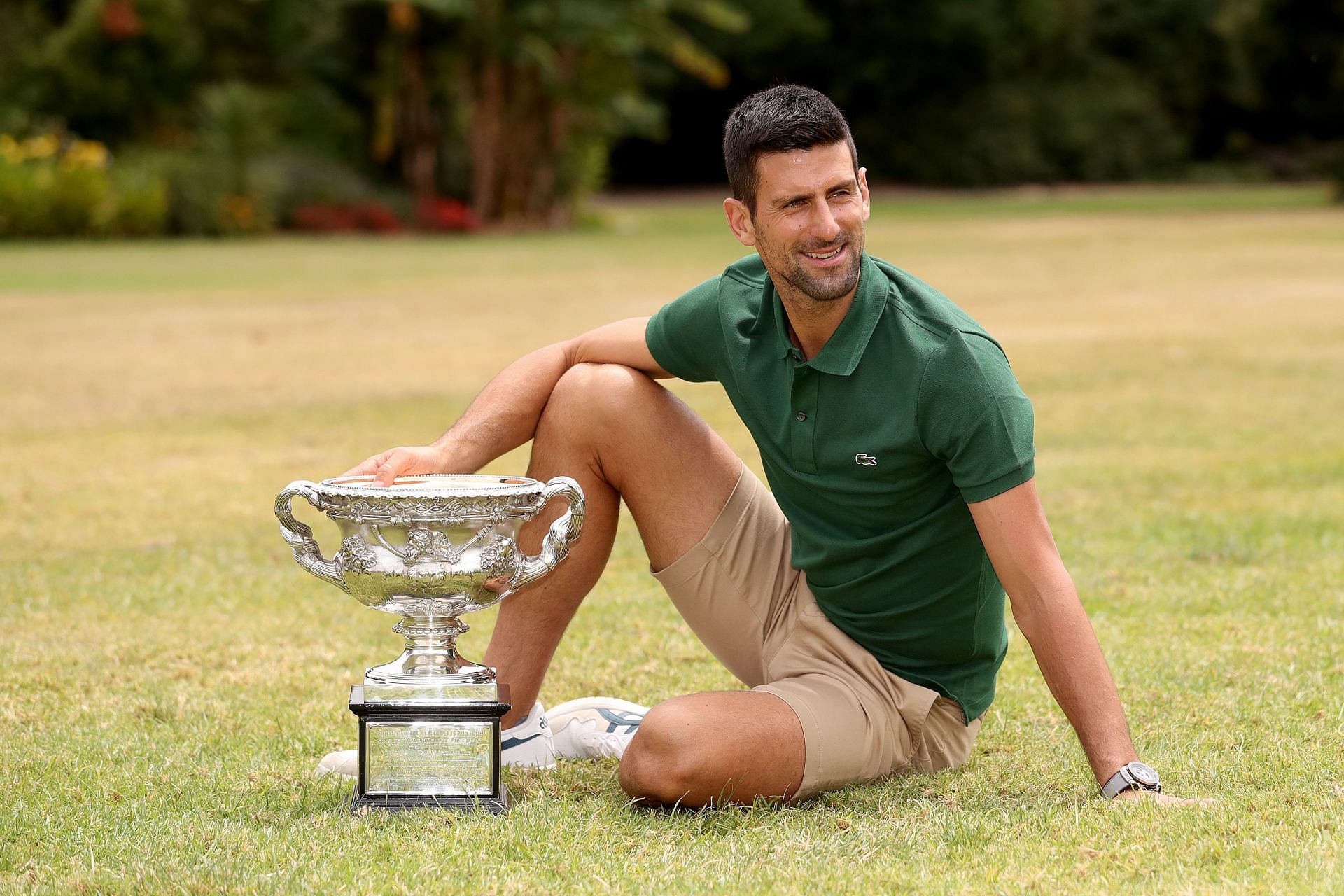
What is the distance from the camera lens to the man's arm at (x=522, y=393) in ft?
12.5

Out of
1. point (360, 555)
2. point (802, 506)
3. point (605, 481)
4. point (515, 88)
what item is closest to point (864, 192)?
Answer: point (802, 506)

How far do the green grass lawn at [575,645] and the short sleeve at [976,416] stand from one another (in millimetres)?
679

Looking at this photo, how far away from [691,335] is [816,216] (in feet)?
1.77

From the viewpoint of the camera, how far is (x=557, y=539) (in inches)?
132

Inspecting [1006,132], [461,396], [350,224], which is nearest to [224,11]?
[350,224]

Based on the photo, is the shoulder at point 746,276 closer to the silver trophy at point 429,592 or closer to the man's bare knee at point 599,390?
the man's bare knee at point 599,390

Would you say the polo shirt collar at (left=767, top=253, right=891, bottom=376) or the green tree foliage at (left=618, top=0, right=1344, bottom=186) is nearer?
the polo shirt collar at (left=767, top=253, right=891, bottom=376)

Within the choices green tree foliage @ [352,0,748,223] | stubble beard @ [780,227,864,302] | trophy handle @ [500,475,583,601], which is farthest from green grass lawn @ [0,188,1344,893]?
green tree foliage @ [352,0,748,223]

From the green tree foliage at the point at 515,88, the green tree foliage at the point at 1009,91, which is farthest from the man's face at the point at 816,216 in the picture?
the green tree foliage at the point at 1009,91

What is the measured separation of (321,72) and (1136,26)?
1141 inches

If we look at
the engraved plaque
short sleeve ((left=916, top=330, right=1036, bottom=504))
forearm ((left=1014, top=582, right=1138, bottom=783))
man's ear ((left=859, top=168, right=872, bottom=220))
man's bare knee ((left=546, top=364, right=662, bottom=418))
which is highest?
man's ear ((left=859, top=168, right=872, bottom=220))

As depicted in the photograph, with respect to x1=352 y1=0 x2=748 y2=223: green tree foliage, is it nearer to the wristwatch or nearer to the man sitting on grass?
the man sitting on grass

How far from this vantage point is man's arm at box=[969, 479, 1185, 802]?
3209 millimetres

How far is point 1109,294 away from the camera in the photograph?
16547 millimetres
